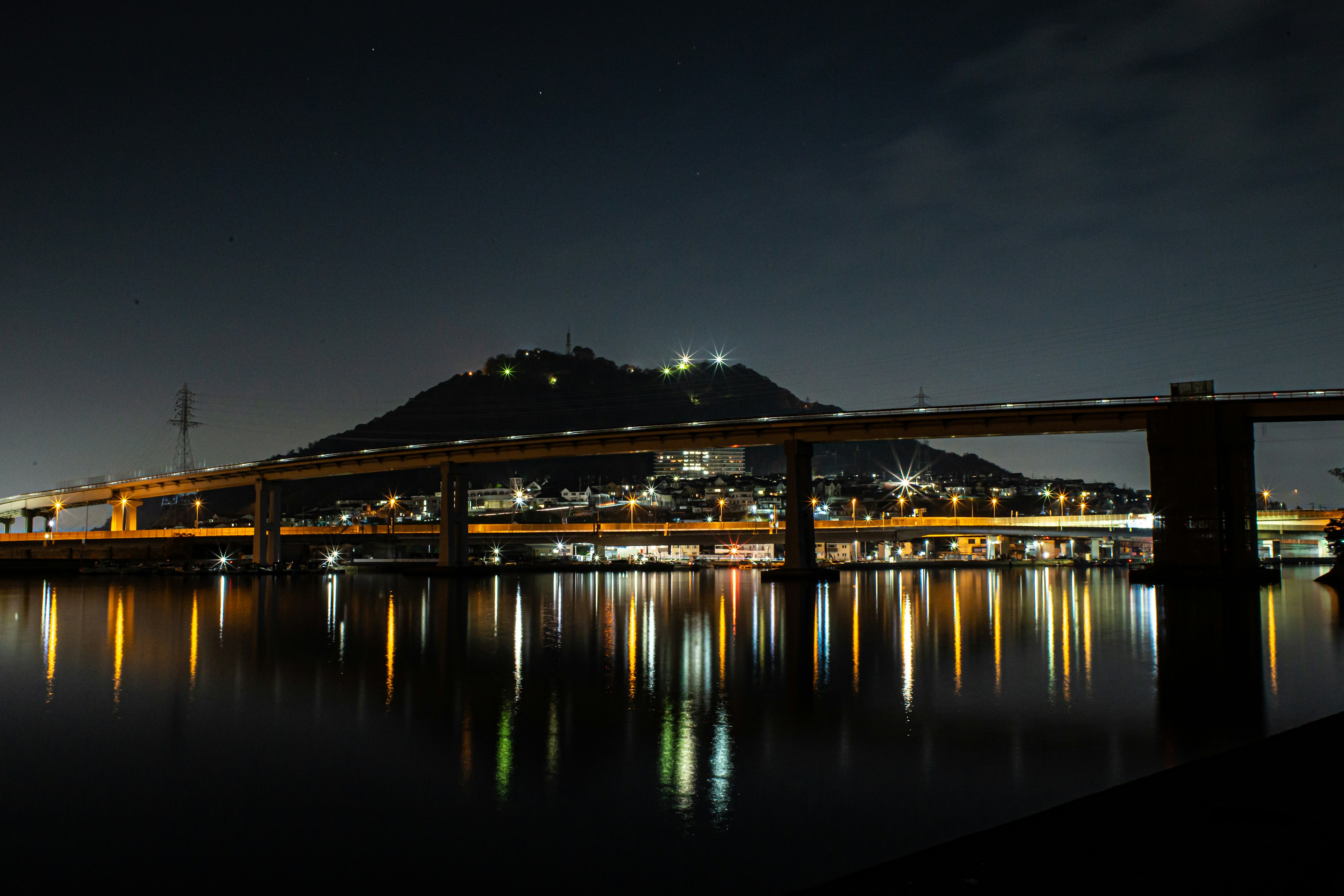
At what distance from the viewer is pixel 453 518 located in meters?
93.1

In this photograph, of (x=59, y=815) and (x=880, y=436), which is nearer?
(x=59, y=815)

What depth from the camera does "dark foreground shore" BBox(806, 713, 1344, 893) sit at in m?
6.57

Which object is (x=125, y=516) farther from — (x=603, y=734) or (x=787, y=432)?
(x=603, y=734)

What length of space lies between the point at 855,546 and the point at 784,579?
8390cm

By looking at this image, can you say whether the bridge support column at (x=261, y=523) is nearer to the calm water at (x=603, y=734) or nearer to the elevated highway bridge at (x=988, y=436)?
the elevated highway bridge at (x=988, y=436)

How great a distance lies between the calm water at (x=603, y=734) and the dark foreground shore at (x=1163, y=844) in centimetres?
179

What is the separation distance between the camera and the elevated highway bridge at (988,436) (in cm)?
6431

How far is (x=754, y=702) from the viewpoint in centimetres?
1778

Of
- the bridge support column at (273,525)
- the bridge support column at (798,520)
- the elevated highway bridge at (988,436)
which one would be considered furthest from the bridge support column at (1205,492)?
the bridge support column at (273,525)

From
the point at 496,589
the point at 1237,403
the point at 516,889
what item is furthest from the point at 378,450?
the point at 516,889

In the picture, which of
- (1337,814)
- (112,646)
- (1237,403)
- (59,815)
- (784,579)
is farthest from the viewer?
(784,579)

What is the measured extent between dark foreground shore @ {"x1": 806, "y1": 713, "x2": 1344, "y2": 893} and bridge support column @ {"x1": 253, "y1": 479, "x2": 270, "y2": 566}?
100863 mm

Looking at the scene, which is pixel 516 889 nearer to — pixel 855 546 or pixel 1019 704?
pixel 1019 704

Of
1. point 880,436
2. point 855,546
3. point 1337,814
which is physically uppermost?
point 880,436
